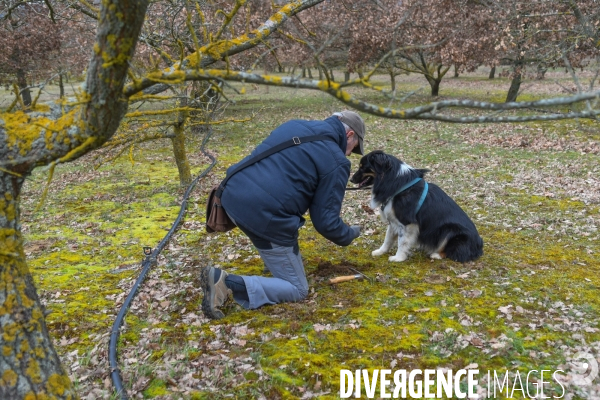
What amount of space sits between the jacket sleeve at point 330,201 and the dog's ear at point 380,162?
1104 millimetres

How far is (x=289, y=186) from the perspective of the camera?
4.50 metres

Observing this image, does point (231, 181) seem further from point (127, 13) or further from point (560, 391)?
point (560, 391)

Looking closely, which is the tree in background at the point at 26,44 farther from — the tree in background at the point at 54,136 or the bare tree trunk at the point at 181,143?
the tree in background at the point at 54,136

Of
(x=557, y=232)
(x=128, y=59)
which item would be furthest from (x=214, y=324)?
(x=557, y=232)

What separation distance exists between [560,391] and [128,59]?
383 cm

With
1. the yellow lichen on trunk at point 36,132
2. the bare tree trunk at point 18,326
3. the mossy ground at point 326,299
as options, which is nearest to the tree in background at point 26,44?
the mossy ground at point 326,299

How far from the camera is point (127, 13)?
2334 mm

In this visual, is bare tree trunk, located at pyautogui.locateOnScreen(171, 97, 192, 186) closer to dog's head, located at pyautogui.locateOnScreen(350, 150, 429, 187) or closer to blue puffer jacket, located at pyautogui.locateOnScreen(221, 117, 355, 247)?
dog's head, located at pyautogui.locateOnScreen(350, 150, 429, 187)

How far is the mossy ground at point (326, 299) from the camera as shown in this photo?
3777 mm

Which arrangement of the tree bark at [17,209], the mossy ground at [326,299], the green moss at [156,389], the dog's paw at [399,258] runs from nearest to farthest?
the tree bark at [17,209] < the green moss at [156,389] < the mossy ground at [326,299] < the dog's paw at [399,258]

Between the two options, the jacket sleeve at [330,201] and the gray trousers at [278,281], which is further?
the gray trousers at [278,281]

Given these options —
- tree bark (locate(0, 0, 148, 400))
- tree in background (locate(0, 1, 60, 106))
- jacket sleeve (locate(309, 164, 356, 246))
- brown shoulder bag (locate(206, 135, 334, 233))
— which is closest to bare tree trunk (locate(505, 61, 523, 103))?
jacket sleeve (locate(309, 164, 356, 246))

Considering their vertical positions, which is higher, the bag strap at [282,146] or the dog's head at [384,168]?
the bag strap at [282,146]

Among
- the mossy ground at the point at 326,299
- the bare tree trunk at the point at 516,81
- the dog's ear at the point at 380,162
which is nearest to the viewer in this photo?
the mossy ground at the point at 326,299
